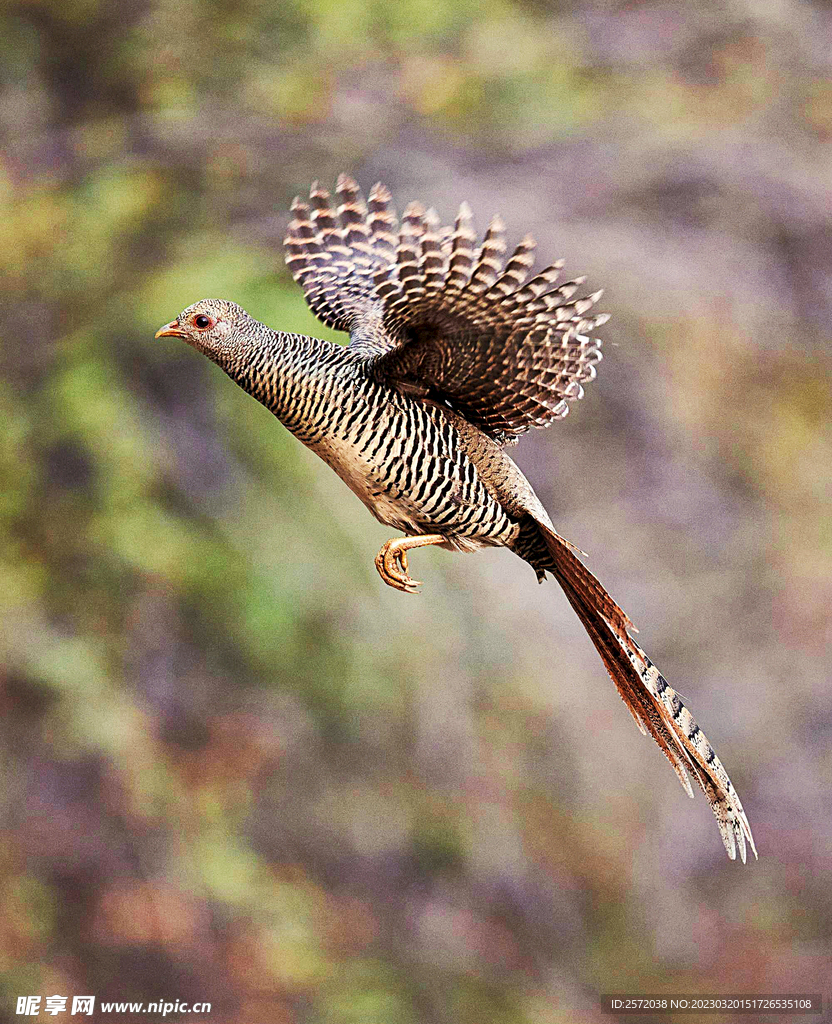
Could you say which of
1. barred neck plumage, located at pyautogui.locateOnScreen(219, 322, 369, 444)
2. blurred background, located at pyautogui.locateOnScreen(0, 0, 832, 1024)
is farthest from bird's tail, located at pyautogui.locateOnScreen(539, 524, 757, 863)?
blurred background, located at pyautogui.locateOnScreen(0, 0, 832, 1024)

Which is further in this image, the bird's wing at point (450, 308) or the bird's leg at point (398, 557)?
the bird's leg at point (398, 557)

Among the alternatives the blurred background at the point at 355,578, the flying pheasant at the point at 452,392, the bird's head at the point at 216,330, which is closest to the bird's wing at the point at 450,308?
the flying pheasant at the point at 452,392

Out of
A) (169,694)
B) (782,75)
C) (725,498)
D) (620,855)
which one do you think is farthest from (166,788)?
(782,75)

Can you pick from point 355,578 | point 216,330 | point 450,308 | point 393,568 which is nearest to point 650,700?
point 393,568

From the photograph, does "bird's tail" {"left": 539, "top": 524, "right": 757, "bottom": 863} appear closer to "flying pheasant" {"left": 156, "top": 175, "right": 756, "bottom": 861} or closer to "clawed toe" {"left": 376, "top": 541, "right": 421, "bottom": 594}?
"flying pheasant" {"left": 156, "top": 175, "right": 756, "bottom": 861}

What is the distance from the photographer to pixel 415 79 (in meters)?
3.27

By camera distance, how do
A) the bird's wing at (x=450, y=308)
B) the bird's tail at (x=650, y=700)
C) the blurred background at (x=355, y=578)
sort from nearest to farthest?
the bird's wing at (x=450, y=308) → the bird's tail at (x=650, y=700) → the blurred background at (x=355, y=578)

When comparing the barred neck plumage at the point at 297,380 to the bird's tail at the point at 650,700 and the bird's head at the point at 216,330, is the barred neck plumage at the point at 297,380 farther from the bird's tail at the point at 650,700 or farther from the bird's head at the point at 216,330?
the bird's tail at the point at 650,700

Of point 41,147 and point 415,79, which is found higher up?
point 415,79

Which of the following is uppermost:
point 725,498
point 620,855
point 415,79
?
point 415,79

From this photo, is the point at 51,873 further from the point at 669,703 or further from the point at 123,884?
the point at 669,703

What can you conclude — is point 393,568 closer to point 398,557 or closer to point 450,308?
point 398,557

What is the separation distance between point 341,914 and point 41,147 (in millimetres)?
2445

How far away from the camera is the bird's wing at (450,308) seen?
3.53ft
